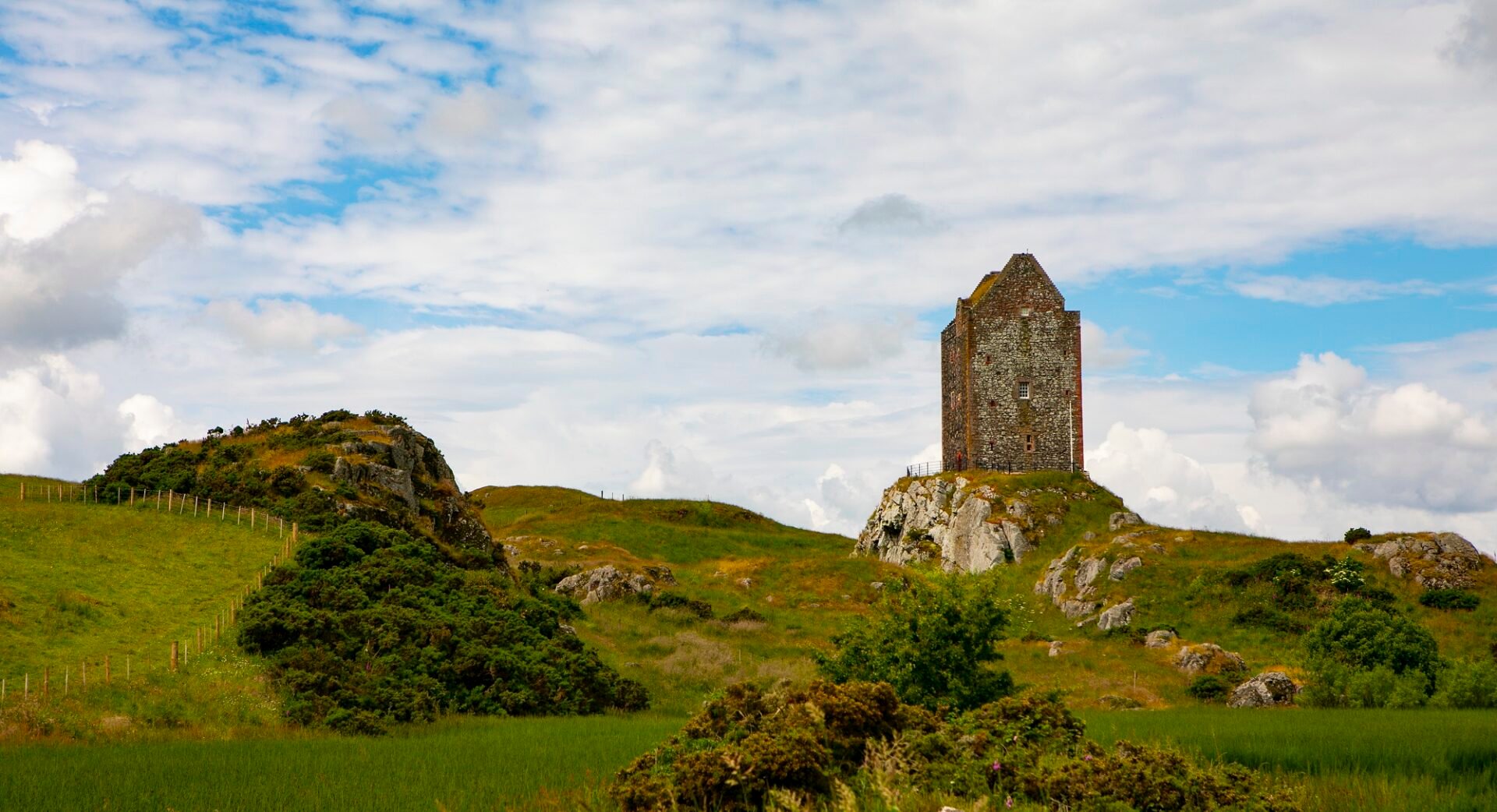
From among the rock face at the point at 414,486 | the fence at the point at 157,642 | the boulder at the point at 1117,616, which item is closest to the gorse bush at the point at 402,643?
the fence at the point at 157,642

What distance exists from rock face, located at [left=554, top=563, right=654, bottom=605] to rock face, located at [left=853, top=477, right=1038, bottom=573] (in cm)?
1740

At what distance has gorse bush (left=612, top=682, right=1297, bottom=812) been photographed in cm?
1067

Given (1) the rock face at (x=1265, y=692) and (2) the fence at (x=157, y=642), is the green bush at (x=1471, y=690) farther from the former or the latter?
(2) the fence at (x=157, y=642)

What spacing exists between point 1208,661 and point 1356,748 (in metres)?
26.2

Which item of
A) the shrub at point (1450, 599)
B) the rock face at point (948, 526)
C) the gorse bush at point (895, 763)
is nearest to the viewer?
the gorse bush at point (895, 763)

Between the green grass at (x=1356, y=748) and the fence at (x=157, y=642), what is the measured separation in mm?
26398

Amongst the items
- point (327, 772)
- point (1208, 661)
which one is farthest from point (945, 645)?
point (1208, 661)

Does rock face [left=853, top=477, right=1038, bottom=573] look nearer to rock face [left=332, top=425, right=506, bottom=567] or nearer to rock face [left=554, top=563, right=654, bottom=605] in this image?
rock face [left=554, top=563, right=654, bottom=605]

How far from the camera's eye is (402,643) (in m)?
34.7

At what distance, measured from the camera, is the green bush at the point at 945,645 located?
77.5ft

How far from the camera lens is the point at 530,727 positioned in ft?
92.6

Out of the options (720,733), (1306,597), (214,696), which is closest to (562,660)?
(214,696)

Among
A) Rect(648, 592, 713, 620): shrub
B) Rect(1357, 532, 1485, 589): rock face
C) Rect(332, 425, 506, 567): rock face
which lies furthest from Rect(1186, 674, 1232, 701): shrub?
Rect(332, 425, 506, 567): rock face

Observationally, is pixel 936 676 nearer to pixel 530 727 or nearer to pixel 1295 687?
pixel 530 727
